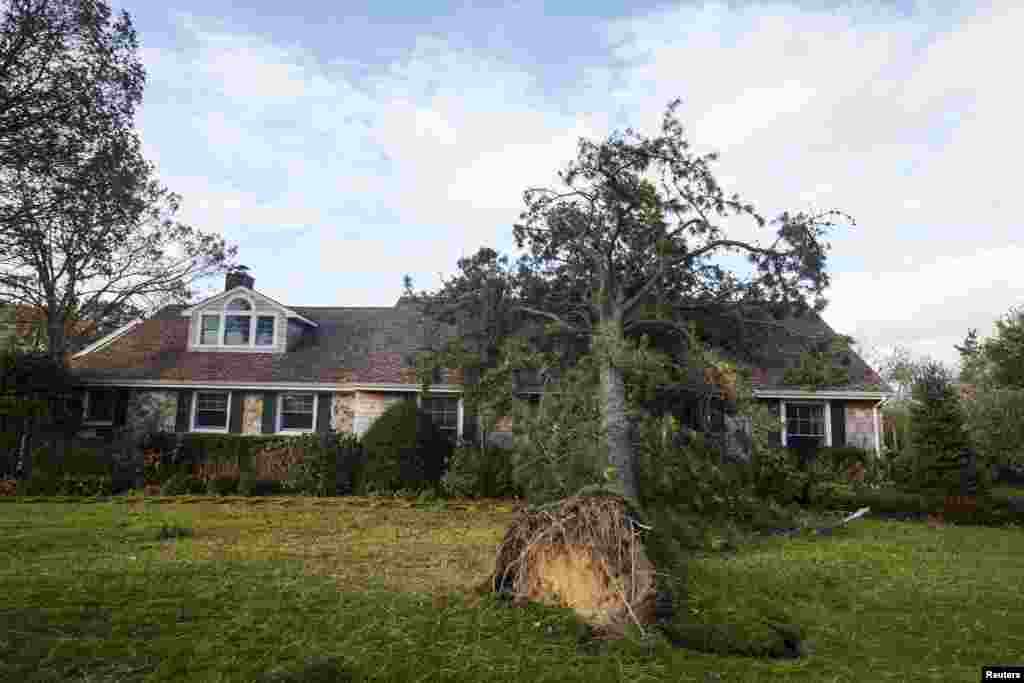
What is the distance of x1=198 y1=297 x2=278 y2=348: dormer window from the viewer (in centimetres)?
2184

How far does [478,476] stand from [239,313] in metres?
10.0

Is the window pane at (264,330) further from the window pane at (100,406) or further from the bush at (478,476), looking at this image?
the bush at (478,476)

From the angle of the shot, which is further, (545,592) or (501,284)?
(501,284)

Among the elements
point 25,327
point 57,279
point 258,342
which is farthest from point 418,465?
point 25,327

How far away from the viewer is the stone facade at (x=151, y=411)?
2003 centimetres

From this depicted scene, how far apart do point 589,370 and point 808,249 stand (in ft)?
15.9

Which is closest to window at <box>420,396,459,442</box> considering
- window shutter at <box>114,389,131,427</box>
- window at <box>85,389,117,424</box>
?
window shutter at <box>114,389,131,427</box>

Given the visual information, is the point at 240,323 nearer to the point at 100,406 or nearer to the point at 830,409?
the point at 100,406

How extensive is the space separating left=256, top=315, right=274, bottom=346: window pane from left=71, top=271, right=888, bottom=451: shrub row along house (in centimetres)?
3

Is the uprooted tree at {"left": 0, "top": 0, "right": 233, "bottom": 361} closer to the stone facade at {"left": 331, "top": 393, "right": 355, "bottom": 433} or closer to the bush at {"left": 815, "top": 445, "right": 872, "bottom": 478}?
the stone facade at {"left": 331, "top": 393, "right": 355, "bottom": 433}

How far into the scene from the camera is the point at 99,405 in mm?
20406

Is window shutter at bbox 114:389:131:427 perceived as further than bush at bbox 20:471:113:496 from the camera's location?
Yes

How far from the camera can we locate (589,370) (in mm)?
12836

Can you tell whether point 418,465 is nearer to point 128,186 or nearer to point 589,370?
point 589,370
